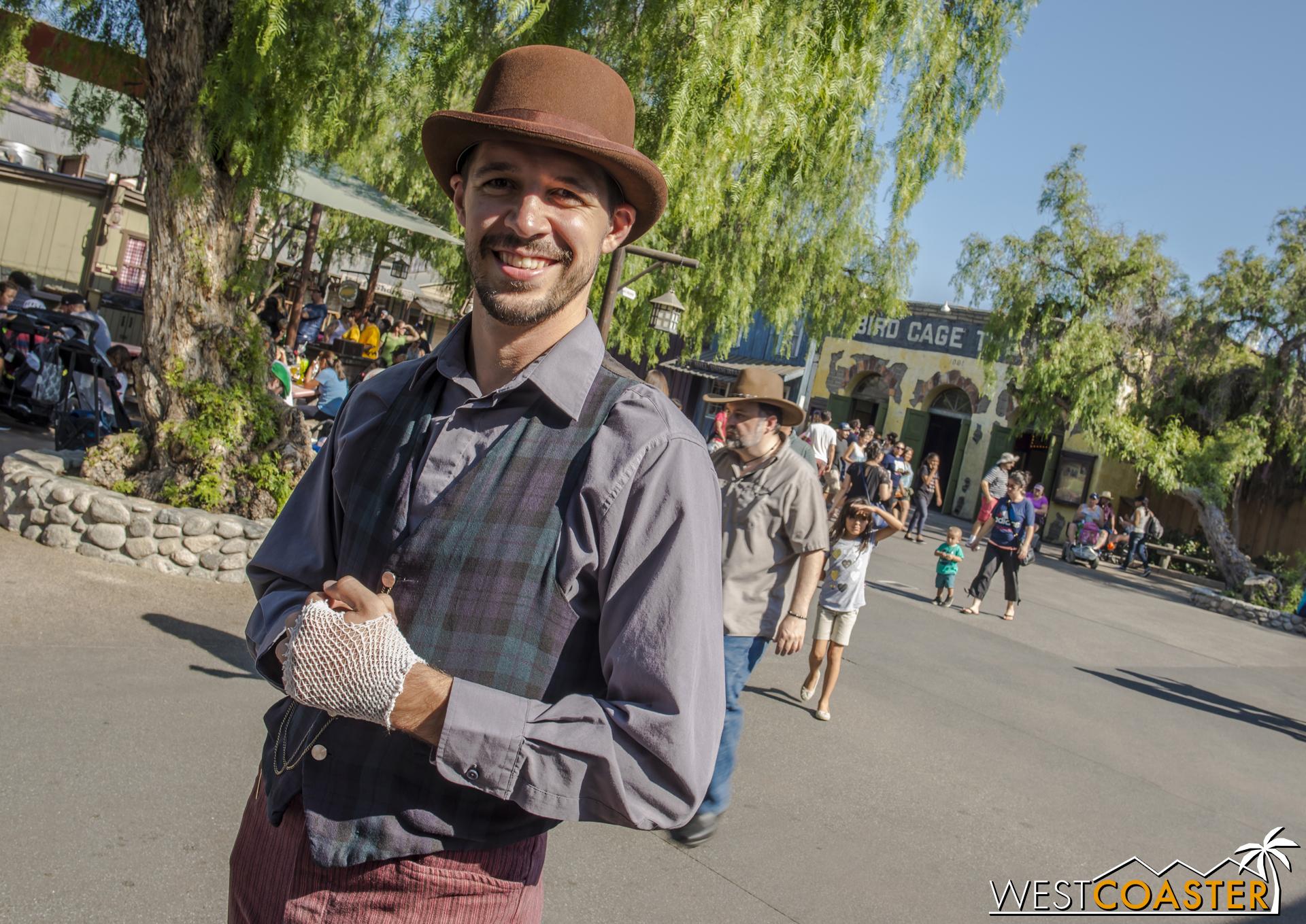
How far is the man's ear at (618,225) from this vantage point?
1611 mm

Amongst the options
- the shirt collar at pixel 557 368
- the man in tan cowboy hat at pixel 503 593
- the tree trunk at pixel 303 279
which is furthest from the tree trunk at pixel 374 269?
the man in tan cowboy hat at pixel 503 593

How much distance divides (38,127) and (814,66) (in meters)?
26.4

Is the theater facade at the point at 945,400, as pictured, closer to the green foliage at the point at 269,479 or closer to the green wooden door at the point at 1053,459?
the green wooden door at the point at 1053,459

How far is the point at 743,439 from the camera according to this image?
15.8 feet

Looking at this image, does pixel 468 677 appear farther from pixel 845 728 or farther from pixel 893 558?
pixel 893 558

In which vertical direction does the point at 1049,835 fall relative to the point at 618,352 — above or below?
below

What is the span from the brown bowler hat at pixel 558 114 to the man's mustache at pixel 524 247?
0.14 metres

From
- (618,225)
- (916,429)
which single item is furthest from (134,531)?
(916,429)

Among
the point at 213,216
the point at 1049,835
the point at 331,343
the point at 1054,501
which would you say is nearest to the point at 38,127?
the point at 331,343

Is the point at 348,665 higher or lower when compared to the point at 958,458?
→ lower

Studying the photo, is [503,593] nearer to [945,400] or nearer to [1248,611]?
[1248,611]

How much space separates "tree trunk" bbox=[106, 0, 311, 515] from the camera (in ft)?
22.0

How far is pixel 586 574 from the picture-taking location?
1.34 m

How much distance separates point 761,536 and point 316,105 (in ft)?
16.0
